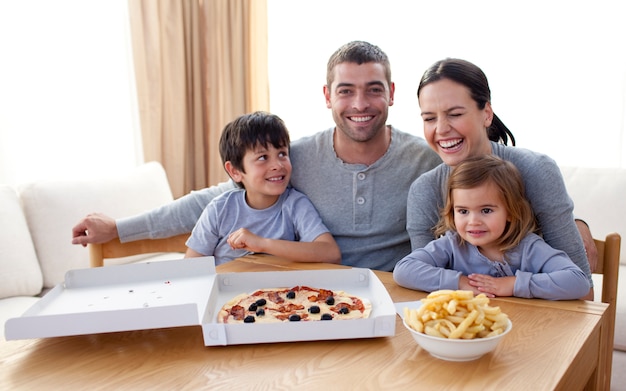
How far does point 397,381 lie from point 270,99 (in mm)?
3307

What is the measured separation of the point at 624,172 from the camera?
9.98 ft

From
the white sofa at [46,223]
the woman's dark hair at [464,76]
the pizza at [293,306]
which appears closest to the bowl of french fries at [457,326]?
the pizza at [293,306]

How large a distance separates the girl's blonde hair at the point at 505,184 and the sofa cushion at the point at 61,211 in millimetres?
1975

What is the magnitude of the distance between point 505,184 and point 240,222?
897 mm

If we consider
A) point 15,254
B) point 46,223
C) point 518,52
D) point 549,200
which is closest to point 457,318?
point 549,200

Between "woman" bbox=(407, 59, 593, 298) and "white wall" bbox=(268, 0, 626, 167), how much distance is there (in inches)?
70.7

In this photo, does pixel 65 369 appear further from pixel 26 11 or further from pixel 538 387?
pixel 26 11

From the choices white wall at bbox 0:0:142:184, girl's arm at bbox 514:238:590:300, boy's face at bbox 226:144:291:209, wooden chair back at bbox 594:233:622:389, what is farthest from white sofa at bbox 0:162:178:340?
wooden chair back at bbox 594:233:622:389

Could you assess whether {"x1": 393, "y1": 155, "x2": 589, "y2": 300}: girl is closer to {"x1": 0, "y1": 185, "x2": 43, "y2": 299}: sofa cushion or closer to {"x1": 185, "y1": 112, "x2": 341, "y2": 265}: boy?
{"x1": 185, "y1": 112, "x2": 341, "y2": 265}: boy

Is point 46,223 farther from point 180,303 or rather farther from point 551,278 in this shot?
point 551,278

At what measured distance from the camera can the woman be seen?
1.69 m

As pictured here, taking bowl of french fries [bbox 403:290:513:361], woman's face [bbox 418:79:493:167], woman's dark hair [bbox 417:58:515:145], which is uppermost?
woman's dark hair [bbox 417:58:515:145]

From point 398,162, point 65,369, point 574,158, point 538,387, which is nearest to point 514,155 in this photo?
point 398,162

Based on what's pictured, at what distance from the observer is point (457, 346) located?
114cm
